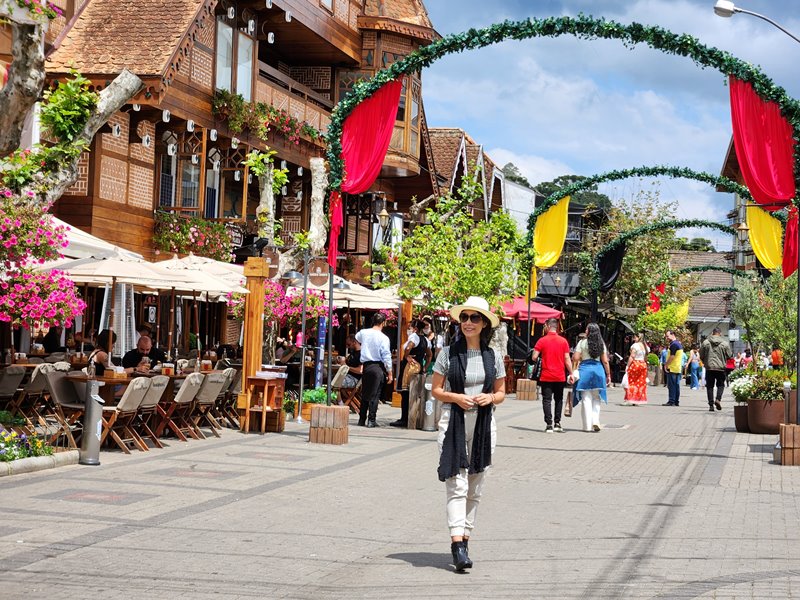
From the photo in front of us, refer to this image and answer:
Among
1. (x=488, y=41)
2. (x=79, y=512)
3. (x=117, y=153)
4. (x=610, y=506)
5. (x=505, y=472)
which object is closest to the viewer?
(x=79, y=512)

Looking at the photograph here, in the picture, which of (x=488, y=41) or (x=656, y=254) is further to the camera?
(x=656, y=254)

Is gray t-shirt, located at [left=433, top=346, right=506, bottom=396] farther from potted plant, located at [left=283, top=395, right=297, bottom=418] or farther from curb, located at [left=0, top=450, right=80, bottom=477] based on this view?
potted plant, located at [left=283, top=395, right=297, bottom=418]

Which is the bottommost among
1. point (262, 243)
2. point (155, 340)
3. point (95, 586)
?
point (95, 586)

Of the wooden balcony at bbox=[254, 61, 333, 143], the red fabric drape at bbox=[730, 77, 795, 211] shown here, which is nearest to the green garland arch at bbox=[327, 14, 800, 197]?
the red fabric drape at bbox=[730, 77, 795, 211]

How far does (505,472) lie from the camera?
14.2m

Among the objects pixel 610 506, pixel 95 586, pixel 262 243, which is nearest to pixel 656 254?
pixel 262 243

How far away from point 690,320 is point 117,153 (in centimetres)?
7322

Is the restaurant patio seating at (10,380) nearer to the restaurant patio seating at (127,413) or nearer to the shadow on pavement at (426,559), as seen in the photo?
the restaurant patio seating at (127,413)

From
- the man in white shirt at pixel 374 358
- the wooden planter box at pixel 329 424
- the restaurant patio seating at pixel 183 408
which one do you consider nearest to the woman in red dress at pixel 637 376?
the man in white shirt at pixel 374 358

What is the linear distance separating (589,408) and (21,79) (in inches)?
449

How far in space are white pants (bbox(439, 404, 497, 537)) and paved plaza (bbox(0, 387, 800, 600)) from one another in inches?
11.7

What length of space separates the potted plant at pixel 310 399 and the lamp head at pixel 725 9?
8474mm

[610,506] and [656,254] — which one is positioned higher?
[656,254]

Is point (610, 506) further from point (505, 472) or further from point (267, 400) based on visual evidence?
point (267, 400)
